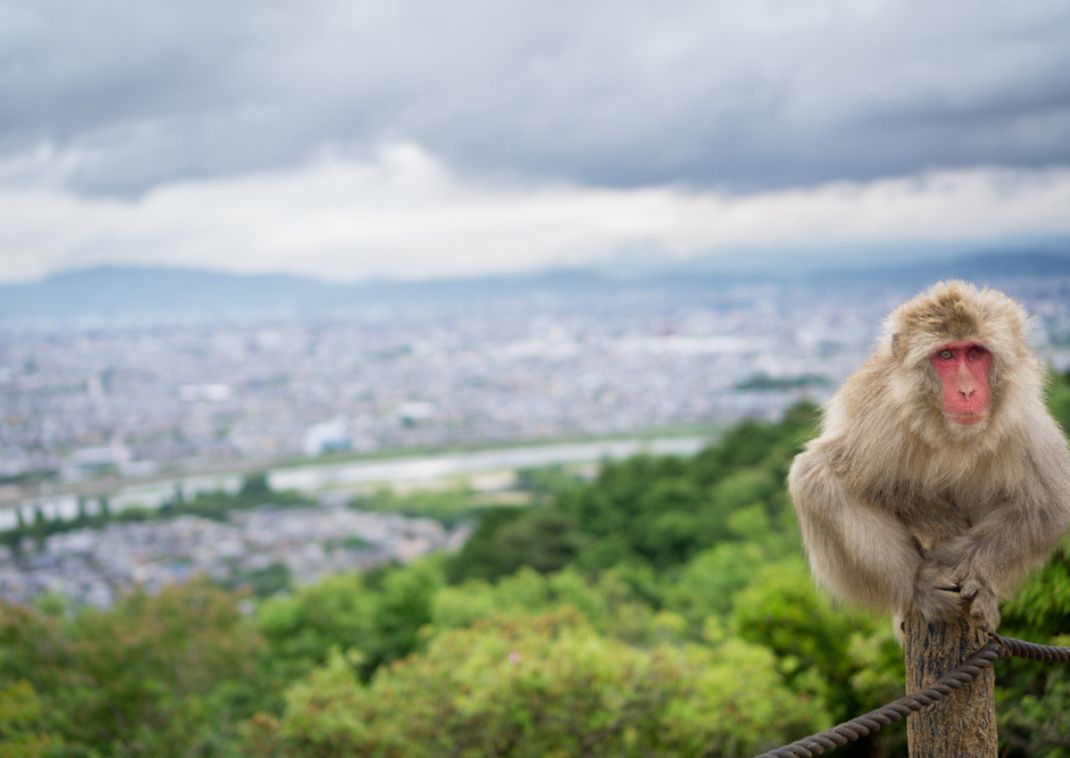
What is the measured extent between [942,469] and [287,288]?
64.0m

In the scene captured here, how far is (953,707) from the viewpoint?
1995 mm

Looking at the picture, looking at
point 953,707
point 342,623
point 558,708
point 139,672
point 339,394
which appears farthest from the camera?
point 339,394

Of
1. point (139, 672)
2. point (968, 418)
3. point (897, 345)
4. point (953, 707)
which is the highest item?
point (897, 345)

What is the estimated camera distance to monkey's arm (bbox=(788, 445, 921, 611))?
234 cm

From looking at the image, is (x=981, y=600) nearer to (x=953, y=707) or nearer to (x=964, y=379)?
(x=953, y=707)

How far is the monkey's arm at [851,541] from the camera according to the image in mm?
2344

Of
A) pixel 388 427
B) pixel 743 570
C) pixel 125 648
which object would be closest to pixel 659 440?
pixel 388 427

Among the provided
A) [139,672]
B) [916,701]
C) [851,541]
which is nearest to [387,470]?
[139,672]

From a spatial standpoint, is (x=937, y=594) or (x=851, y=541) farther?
(x=851, y=541)

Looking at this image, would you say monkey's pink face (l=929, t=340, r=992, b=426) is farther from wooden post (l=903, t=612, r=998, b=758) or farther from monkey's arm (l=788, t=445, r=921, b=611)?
wooden post (l=903, t=612, r=998, b=758)

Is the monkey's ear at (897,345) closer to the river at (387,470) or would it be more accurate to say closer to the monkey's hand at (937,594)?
the monkey's hand at (937,594)

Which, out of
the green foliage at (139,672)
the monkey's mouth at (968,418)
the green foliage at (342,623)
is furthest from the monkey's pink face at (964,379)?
the green foliage at (342,623)

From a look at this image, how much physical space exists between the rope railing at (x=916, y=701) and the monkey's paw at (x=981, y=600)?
7cm

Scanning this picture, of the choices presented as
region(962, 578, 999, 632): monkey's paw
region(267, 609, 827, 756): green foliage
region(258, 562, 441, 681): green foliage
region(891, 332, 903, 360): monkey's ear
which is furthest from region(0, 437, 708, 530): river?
region(962, 578, 999, 632): monkey's paw
